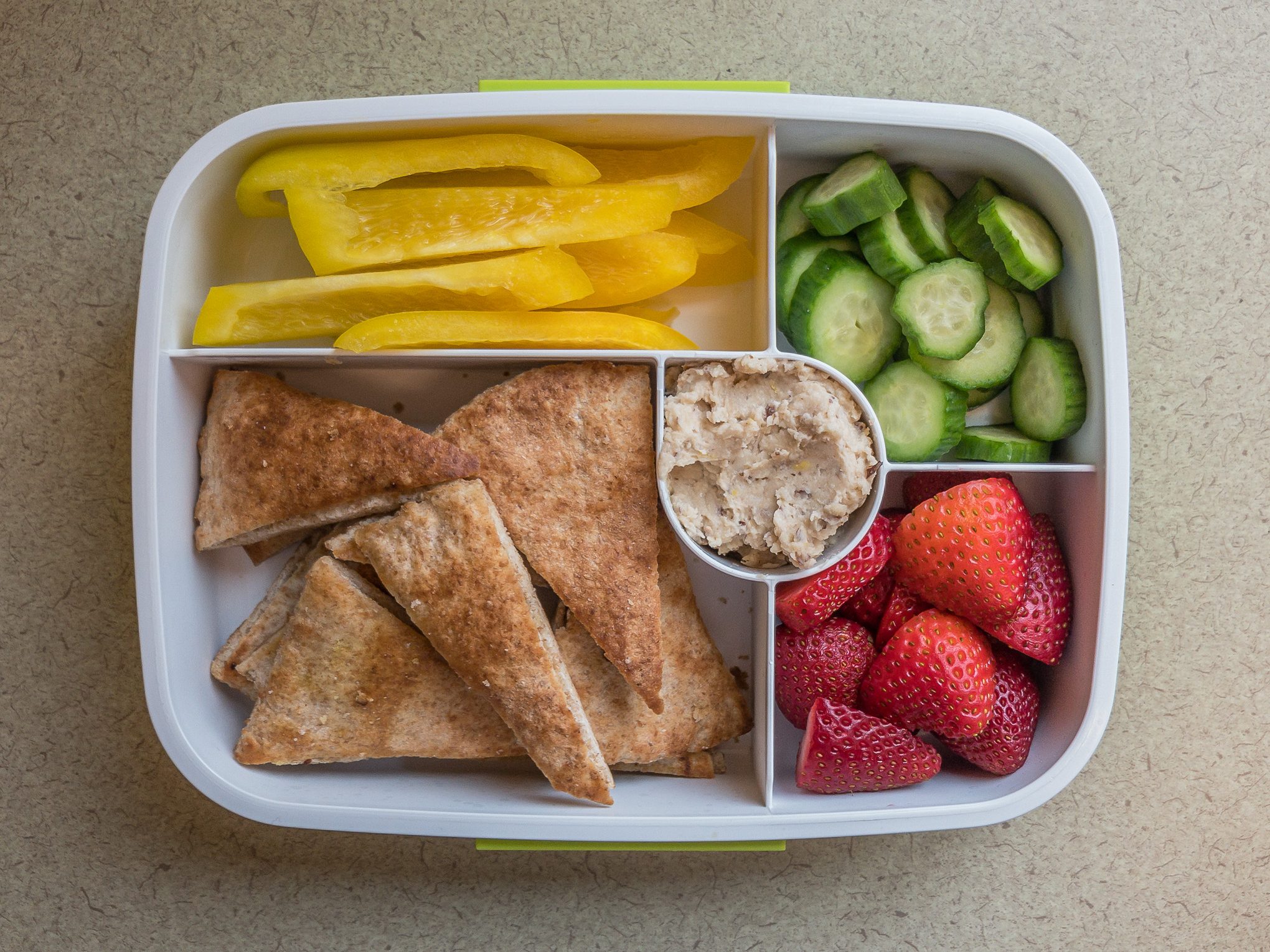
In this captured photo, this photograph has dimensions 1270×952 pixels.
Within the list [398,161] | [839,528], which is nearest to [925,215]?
[839,528]

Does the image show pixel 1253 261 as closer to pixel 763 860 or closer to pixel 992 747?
pixel 992 747

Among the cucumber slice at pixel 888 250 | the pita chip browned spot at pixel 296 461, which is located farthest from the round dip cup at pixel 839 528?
the pita chip browned spot at pixel 296 461

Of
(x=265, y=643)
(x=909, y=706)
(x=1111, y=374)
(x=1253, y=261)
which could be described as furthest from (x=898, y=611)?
(x=265, y=643)

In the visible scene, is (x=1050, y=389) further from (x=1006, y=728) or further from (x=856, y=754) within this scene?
(x=856, y=754)

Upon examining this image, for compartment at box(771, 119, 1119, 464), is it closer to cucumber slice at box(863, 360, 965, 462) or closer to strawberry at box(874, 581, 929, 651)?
cucumber slice at box(863, 360, 965, 462)

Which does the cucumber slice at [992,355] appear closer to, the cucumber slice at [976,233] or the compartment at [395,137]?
the cucumber slice at [976,233]
